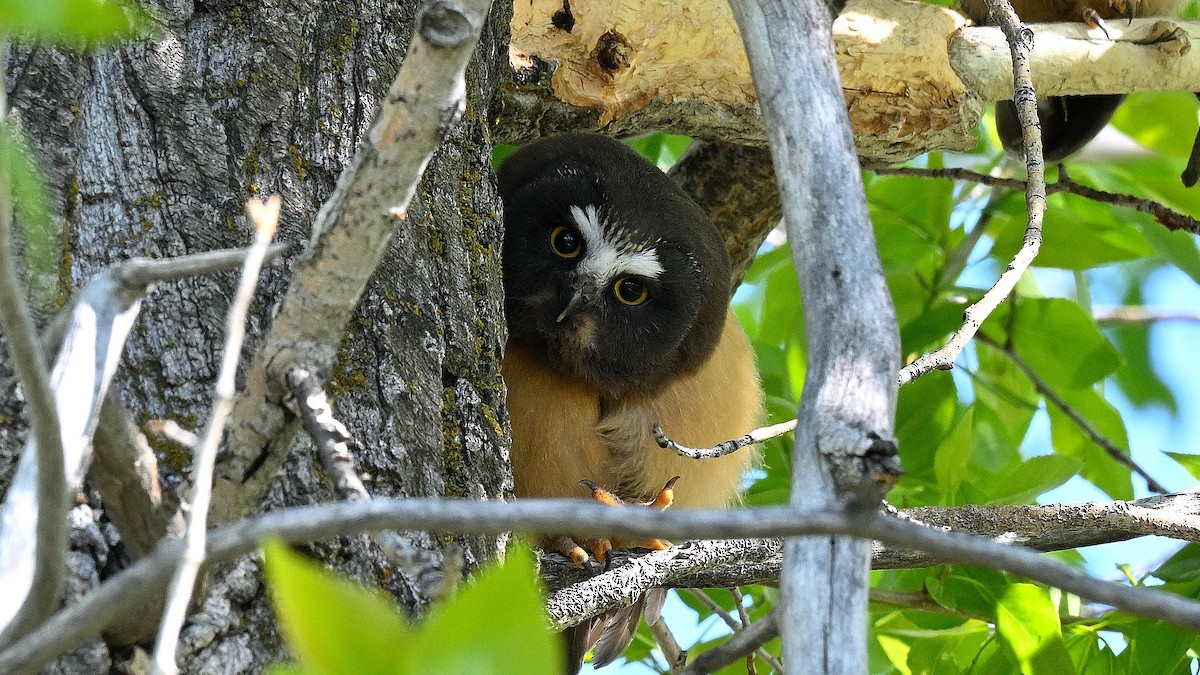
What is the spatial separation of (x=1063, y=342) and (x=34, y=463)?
3.92 meters

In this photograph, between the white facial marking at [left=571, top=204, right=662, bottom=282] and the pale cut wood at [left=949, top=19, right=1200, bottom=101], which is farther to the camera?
the pale cut wood at [left=949, top=19, right=1200, bottom=101]

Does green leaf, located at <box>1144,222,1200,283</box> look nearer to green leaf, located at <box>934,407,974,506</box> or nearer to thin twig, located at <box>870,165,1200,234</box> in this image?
thin twig, located at <box>870,165,1200,234</box>

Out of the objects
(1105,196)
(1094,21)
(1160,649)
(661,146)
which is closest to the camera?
(1160,649)

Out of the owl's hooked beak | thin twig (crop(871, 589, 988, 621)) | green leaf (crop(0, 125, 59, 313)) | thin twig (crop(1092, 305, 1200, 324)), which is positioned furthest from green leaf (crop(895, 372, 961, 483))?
green leaf (crop(0, 125, 59, 313))

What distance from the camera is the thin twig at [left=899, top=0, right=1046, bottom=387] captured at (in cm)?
180

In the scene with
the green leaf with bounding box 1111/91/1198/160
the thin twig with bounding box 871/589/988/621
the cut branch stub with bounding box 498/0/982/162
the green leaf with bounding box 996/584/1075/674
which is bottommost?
the green leaf with bounding box 996/584/1075/674

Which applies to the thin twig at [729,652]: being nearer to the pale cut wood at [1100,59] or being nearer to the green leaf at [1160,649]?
the green leaf at [1160,649]

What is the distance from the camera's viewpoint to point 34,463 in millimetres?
1149

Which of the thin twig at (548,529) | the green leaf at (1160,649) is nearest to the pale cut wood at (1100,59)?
the green leaf at (1160,649)

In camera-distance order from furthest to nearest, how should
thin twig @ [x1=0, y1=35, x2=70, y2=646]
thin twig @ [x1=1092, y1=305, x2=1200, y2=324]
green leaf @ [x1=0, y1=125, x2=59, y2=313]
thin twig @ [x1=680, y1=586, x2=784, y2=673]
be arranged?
thin twig @ [x1=1092, y1=305, x2=1200, y2=324], thin twig @ [x1=680, y1=586, x2=784, y2=673], green leaf @ [x1=0, y1=125, x2=59, y2=313], thin twig @ [x1=0, y1=35, x2=70, y2=646]

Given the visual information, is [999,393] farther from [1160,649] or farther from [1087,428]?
[1160,649]

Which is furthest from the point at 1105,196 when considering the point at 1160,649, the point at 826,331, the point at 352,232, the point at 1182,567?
the point at 352,232

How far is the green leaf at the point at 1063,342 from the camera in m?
4.17

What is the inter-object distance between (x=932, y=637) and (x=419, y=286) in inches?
73.8
